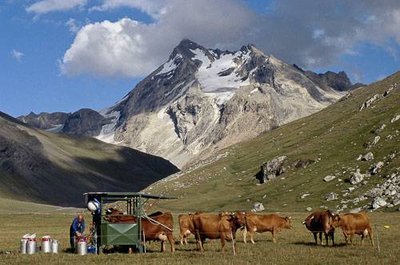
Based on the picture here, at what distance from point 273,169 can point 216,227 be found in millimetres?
144716

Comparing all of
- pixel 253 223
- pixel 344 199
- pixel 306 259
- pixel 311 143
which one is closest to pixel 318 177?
pixel 344 199

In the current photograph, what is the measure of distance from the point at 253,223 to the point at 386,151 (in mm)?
110518

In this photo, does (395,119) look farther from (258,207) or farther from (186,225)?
(186,225)

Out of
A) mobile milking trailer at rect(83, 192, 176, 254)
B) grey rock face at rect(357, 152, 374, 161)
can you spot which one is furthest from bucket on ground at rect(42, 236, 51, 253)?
grey rock face at rect(357, 152, 374, 161)

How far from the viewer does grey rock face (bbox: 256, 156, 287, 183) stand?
181 metres

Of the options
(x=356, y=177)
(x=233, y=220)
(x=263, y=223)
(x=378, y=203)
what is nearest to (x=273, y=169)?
(x=356, y=177)

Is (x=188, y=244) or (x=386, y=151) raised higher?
(x=386, y=151)

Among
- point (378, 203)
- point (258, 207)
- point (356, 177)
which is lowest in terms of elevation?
point (378, 203)

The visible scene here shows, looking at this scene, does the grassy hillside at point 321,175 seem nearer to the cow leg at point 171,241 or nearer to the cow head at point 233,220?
the cow head at point 233,220

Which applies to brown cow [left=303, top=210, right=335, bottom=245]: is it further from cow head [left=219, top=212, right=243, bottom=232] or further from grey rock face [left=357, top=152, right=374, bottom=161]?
grey rock face [left=357, top=152, right=374, bottom=161]

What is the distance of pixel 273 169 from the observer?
183 metres

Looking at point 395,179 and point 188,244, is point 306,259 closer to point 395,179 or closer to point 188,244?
point 188,244

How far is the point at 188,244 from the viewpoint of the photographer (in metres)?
46.3

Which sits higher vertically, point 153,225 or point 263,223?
point 263,223
